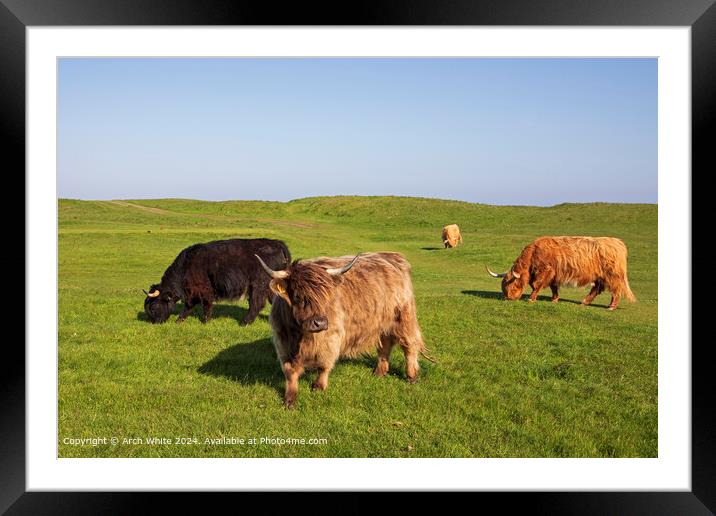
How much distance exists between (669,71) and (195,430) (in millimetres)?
5917

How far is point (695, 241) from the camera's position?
15.0ft

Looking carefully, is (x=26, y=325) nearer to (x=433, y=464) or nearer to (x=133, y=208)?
(x=433, y=464)

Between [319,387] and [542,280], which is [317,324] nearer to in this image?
[319,387]

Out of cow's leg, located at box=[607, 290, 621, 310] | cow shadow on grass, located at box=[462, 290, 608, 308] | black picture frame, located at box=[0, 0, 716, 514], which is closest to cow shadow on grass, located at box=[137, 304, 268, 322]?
black picture frame, located at box=[0, 0, 716, 514]

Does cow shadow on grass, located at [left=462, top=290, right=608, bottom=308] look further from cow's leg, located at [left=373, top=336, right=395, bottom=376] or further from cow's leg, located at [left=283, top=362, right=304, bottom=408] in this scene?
cow's leg, located at [left=283, top=362, right=304, bottom=408]

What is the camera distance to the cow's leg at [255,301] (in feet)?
32.1

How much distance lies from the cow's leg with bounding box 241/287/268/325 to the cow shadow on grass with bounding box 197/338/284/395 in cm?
194

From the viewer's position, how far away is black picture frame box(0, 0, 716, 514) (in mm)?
4215

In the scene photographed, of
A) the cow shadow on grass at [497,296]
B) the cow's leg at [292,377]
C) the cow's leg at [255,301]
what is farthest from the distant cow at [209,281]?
the cow shadow on grass at [497,296]
